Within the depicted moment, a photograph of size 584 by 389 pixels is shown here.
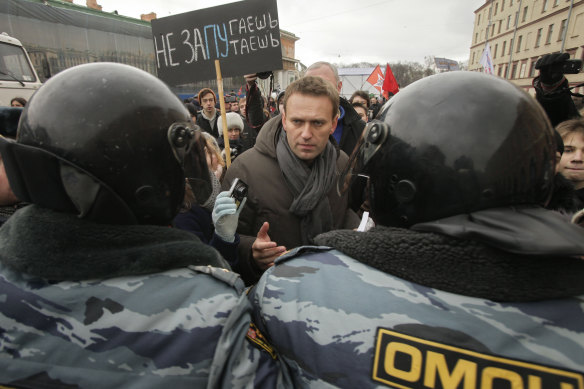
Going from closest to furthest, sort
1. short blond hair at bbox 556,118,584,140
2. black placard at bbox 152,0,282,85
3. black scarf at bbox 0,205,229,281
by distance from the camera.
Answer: black scarf at bbox 0,205,229,281
short blond hair at bbox 556,118,584,140
black placard at bbox 152,0,282,85

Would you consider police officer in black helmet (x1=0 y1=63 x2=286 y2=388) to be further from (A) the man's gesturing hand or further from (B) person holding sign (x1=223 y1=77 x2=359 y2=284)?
(B) person holding sign (x1=223 y1=77 x2=359 y2=284)

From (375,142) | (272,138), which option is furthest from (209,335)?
(272,138)

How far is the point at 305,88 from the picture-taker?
227cm

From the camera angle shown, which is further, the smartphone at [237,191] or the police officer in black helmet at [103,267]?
the smartphone at [237,191]

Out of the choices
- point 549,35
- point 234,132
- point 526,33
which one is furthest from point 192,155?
point 526,33

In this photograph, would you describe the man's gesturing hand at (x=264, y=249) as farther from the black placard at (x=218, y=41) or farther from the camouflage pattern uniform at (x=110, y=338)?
the black placard at (x=218, y=41)

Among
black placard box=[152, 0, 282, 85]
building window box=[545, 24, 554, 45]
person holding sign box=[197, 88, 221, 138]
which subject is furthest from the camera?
building window box=[545, 24, 554, 45]

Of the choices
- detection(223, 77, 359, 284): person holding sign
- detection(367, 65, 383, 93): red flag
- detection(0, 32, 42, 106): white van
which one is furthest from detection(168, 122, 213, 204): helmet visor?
detection(367, 65, 383, 93): red flag

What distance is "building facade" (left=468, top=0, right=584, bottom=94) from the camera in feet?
97.5

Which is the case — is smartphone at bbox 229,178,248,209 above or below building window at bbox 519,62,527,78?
below

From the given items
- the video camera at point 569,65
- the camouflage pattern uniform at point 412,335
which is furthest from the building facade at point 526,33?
the camouflage pattern uniform at point 412,335

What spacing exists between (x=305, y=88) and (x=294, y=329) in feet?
5.64

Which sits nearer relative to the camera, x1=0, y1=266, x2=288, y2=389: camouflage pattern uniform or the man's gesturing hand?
x1=0, y1=266, x2=288, y2=389: camouflage pattern uniform

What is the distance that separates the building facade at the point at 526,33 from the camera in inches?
1170
